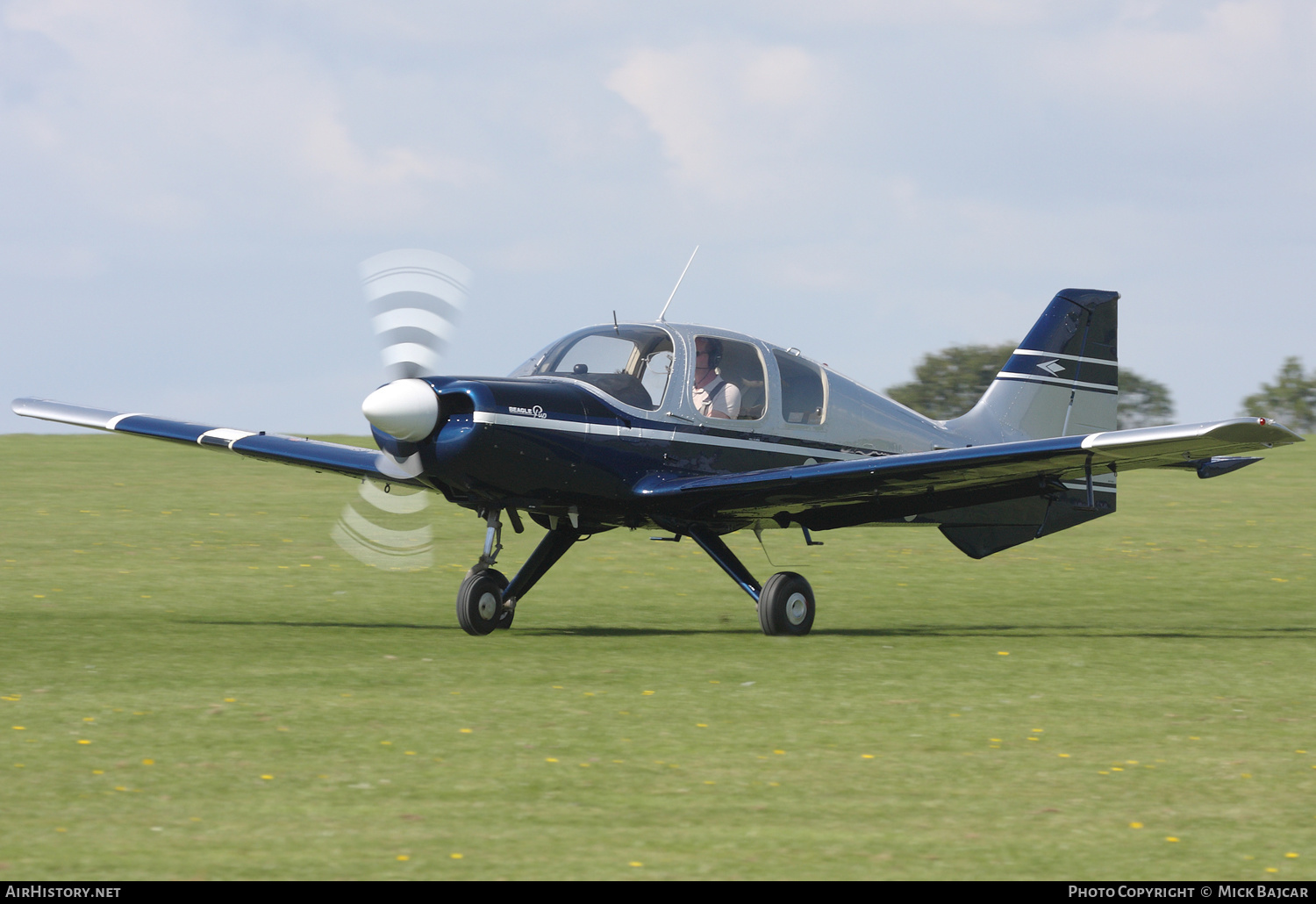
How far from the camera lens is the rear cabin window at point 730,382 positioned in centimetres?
1361

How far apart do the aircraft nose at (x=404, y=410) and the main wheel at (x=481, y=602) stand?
188 cm

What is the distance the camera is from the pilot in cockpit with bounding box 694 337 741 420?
44.6 ft

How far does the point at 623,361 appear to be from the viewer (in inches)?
525

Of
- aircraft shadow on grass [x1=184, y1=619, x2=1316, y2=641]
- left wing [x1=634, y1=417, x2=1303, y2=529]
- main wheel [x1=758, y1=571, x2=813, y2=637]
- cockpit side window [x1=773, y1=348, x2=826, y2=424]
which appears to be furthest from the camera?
cockpit side window [x1=773, y1=348, x2=826, y2=424]

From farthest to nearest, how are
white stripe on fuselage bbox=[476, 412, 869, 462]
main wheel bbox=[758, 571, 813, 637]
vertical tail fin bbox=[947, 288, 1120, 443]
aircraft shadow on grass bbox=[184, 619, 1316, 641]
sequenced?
vertical tail fin bbox=[947, 288, 1120, 443] → aircraft shadow on grass bbox=[184, 619, 1316, 641] → main wheel bbox=[758, 571, 813, 637] → white stripe on fuselage bbox=[476, 412, 869, 462]

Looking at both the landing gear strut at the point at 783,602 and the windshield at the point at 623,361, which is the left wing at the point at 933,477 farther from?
the windshield at the point at 623,361

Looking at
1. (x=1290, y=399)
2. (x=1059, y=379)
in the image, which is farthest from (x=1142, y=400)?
(x=1059, y=379)

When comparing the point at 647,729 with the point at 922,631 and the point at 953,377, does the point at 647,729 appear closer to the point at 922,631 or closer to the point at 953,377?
the point at 922,631

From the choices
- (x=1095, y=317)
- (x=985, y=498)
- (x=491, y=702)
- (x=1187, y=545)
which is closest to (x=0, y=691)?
(x=491, y=702)

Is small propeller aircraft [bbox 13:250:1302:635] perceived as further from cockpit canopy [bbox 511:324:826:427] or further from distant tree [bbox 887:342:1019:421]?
distant tree [bbox 887:342:1019:421]

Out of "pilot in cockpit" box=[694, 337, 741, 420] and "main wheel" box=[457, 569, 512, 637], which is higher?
"pilot in cockpit" box=[694, 337, 741, 420]

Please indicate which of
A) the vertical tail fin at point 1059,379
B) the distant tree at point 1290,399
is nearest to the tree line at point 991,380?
the distant tree at point 1290,399

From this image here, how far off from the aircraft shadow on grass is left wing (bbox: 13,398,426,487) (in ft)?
4.91

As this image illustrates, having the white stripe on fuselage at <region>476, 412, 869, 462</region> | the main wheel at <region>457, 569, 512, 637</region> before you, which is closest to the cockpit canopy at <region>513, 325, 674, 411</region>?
the white stripe on fuselage at <region>476, 412, 869, 462</region>
